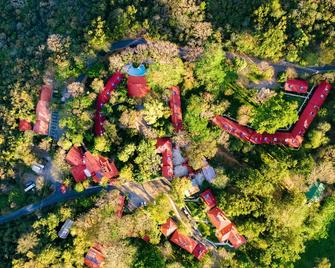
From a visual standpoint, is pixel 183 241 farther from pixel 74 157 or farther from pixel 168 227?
pixel 74 157

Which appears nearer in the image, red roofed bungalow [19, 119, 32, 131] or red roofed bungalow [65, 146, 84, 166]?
red roofed bungalow [65, 146, 84, 166]

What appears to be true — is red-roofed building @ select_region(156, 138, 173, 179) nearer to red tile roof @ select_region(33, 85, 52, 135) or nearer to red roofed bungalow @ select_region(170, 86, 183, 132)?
red roofed bungalow @ select_region(170, 86, 183, 132)

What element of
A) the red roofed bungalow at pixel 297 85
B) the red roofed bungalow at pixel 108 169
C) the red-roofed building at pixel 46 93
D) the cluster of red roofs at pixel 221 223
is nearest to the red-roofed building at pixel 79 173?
the red roofed bungalow at pixel 108 169

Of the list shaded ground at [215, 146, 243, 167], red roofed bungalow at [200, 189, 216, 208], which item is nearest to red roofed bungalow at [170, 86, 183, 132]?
shaded ground at [215, 146, 243, 167]

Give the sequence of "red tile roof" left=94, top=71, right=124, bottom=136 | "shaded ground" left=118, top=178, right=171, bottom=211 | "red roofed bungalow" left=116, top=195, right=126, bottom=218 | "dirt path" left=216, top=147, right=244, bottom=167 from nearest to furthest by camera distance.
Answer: "red roofed bungalow" left=116, top=195, right=126, bottom=218 → "dirt path" left=216, top=147, right=244, bottom=167 → "shaded ground" left=118, top=178, right=171, bottom=211 → "red tile roof" left=94, top=71, right=124, bottom=136

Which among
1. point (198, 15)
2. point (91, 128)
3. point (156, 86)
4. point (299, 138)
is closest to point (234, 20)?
point (198, 15)

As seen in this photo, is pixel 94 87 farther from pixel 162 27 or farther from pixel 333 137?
pixel 333 137
